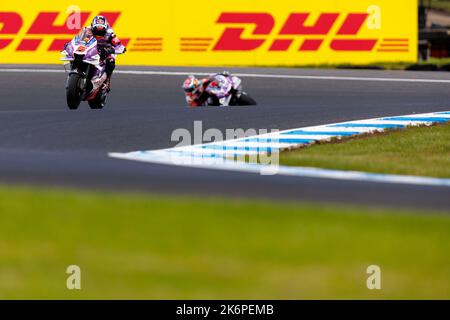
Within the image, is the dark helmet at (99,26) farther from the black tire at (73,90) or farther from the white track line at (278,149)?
the white track line at (278,149)

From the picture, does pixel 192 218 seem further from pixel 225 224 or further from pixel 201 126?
pixel 201 126

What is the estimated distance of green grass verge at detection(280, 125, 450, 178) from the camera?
10.8m

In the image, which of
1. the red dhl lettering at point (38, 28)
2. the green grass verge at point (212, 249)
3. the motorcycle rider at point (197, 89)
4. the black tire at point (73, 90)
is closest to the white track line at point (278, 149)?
the green grass verge at point (212, 249)

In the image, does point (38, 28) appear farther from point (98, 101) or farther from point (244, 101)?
point (244, 101)

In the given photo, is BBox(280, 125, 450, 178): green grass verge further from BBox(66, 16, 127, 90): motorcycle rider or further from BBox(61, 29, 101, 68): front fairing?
BBox(66, 16, 127, 90): motorcycle rider

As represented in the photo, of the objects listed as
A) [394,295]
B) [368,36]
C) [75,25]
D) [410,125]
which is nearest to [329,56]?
[368,36]

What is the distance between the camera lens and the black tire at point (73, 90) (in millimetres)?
16891

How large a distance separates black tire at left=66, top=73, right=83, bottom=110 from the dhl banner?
7112 millimetres

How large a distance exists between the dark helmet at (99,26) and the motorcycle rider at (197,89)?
1352 millimetres

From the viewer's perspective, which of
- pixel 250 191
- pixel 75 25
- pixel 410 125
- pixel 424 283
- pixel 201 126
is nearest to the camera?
pixel 424 283

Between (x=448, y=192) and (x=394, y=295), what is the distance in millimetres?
3161

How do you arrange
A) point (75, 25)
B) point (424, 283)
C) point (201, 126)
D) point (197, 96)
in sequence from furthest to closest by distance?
1. point (75, 25)
2. point (197, 96)
3. point (201, 126)
4. point (424, 283)

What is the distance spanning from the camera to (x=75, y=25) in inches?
953

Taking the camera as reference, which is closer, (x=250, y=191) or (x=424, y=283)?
(x=424, y=283)
